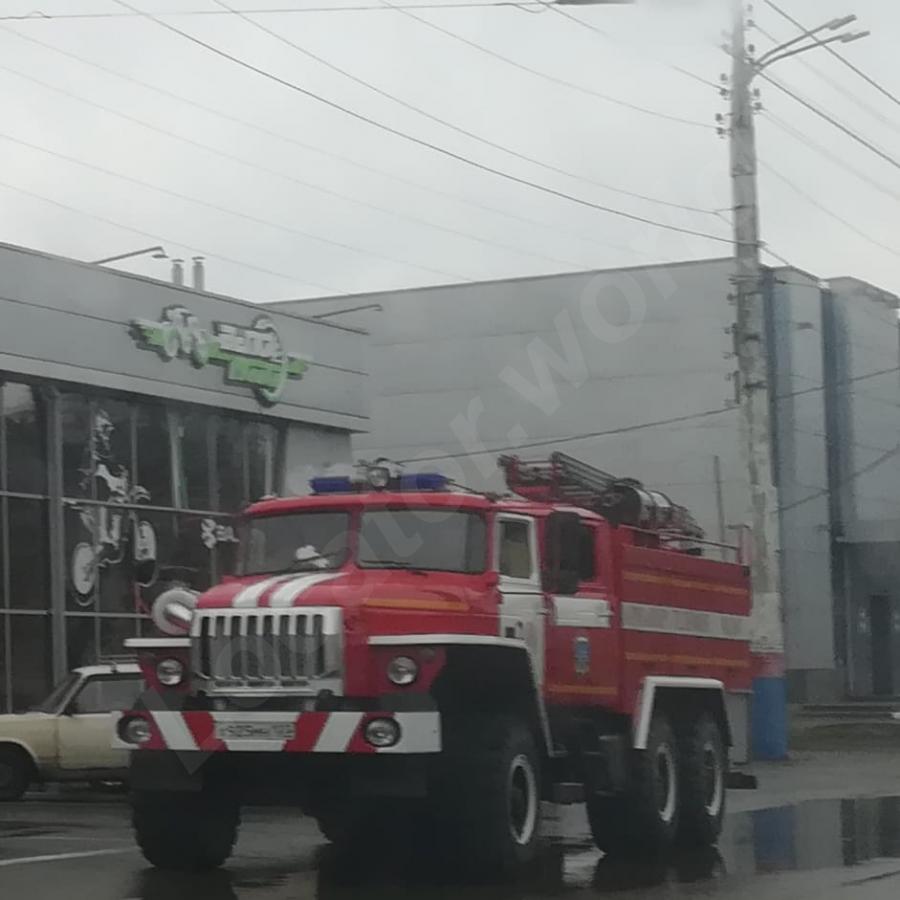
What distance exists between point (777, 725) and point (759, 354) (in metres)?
5.53

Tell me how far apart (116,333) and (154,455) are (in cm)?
223

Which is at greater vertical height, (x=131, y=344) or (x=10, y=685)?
(x=131, y=344)

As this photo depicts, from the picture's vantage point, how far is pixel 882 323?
41281 mm

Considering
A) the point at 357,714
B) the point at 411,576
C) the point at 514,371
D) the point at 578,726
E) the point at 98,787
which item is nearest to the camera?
the point at 357,714

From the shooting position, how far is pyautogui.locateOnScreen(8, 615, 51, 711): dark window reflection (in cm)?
2494

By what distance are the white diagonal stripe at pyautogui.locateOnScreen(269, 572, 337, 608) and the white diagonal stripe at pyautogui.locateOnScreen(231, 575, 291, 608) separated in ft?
0.35

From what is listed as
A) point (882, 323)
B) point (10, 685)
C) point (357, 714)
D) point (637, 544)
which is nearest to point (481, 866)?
point (357, 714)

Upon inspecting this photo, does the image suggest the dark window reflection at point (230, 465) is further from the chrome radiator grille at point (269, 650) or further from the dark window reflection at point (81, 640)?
the chrome radiator grille at point (269, 650)

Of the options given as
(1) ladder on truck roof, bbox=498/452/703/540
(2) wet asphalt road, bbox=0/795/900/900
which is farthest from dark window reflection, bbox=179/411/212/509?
(1) ladder on truck roof, bbox=498/452/703/540

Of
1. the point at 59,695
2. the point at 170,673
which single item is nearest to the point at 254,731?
the point at 170,673

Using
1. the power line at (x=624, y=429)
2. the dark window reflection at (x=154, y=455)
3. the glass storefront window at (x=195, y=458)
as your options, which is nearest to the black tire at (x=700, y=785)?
the dark window reflection at (x=154, y=455)

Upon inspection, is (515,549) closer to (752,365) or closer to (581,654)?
(581,654)

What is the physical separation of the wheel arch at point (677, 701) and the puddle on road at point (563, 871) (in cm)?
95

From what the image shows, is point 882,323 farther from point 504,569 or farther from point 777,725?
point 504,569
